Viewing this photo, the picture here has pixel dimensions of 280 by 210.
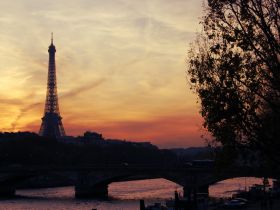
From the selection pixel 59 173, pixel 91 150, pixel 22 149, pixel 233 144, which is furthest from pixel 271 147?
pixel 91 150

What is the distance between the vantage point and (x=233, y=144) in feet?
34.7

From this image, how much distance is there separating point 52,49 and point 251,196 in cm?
6422

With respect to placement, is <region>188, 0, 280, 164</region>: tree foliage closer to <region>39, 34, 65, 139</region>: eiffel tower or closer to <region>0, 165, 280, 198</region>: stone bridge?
<region>0, 165, 280, 198</region>: stone bridge

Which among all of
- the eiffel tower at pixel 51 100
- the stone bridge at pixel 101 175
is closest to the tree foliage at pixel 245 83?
the stone bridge at pixel 101 175

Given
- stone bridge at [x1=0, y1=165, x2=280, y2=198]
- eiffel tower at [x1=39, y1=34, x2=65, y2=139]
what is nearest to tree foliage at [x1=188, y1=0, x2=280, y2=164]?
stone bridge at [x1=0, y1=165, x2=280, y2=198]

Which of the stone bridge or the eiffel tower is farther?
the eiffel tower

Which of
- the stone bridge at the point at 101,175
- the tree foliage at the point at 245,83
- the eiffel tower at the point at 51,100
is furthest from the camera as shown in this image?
the eiffel tower at the point at 51,100

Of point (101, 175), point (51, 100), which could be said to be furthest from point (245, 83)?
point (51, 100)

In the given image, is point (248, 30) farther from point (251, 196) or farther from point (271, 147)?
point (251, 196)

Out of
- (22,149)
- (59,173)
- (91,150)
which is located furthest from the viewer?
(91,150)

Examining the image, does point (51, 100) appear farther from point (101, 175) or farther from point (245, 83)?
point (245, 83)

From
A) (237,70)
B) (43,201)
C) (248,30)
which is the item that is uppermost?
(248,30)

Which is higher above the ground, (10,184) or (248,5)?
(248,5)

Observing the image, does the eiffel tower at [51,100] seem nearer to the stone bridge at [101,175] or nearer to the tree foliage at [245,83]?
the stone bridge at [101,175]
